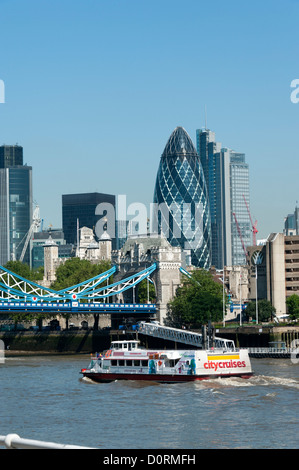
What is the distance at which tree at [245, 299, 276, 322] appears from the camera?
110 meters

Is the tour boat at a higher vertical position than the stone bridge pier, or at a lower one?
lower

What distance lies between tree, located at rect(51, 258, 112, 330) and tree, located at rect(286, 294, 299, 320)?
27446 millimetres

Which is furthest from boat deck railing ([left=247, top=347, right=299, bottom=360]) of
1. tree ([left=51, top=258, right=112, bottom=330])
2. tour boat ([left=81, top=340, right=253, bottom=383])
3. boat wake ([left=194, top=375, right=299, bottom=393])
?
tree ([left=51, top=258, right=112, bottom=330])

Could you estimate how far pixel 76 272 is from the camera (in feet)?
425

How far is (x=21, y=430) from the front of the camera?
3566cm

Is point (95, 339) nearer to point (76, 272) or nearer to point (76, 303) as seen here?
point (76, 303)

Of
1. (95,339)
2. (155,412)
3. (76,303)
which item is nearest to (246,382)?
(155,412)

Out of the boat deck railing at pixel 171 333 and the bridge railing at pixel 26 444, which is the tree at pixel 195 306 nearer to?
the boat deck railing at pixel 171 333

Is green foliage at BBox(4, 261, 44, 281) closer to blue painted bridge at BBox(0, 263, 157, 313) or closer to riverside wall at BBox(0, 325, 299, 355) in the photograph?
blue painted bridge at BBox(0, 263, 157, 313)

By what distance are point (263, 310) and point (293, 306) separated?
3820 mm

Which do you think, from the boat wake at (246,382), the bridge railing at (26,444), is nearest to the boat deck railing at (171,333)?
the boat wake at (246,382)

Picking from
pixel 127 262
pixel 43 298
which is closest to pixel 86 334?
pixel 43 298
